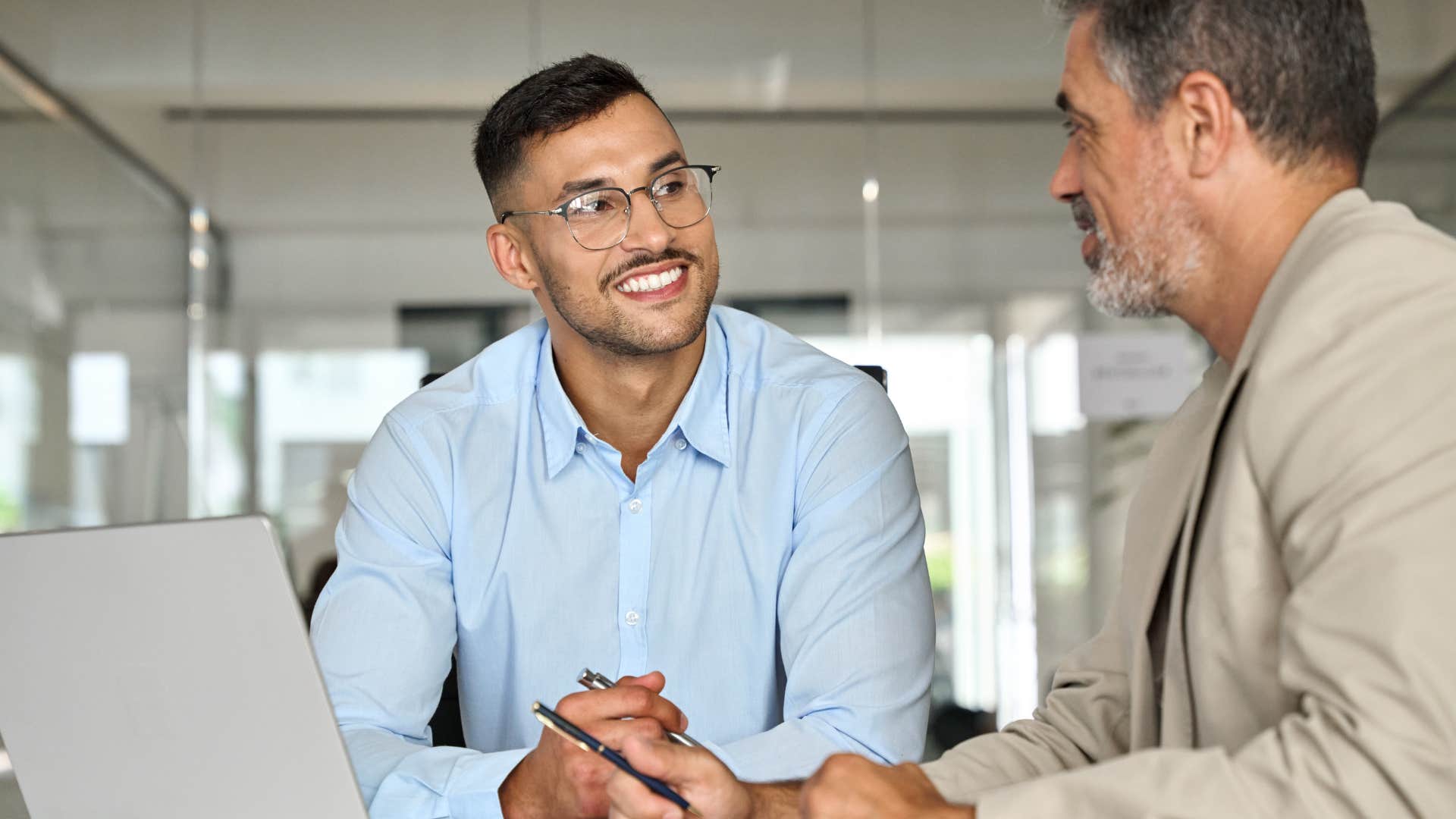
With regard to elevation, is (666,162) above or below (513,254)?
above

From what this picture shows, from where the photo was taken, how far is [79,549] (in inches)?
43.8

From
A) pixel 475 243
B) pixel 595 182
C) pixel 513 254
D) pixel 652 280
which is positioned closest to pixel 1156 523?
pixel 652 280

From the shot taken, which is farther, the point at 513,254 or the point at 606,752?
the point at 513,254

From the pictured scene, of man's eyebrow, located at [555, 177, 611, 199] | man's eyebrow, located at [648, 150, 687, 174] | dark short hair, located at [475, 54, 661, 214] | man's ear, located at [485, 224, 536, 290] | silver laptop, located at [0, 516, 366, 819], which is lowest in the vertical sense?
silver laptop, located at [0, 516, 366, 819]

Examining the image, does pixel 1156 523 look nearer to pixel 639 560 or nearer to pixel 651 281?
pixel 639 560

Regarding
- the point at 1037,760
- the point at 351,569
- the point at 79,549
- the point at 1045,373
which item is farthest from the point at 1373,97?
the point at 1045,373

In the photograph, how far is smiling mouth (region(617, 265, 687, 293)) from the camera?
2.11 meters

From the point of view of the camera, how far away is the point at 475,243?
446 centimetres

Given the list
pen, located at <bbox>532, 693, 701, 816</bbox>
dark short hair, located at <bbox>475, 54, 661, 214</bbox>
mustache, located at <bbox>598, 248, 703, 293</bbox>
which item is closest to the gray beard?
pen, located at <bbox>532, 693, 701, 816</bbox>

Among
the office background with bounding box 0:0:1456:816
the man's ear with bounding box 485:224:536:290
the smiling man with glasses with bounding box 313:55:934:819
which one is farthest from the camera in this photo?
the office background with bounding box 0:0:1456:816

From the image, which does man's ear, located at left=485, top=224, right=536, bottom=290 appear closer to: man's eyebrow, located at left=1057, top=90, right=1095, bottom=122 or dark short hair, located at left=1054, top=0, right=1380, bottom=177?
man's eyebrow, located at left=1057, top=90, right=1095, bottom=122

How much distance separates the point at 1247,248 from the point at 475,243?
3.42 meters

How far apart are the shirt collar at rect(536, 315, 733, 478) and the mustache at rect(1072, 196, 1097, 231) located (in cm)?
67

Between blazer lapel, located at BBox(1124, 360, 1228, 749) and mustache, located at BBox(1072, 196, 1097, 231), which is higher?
mustache, located at BBox(1072, 196, 1097, 231)
